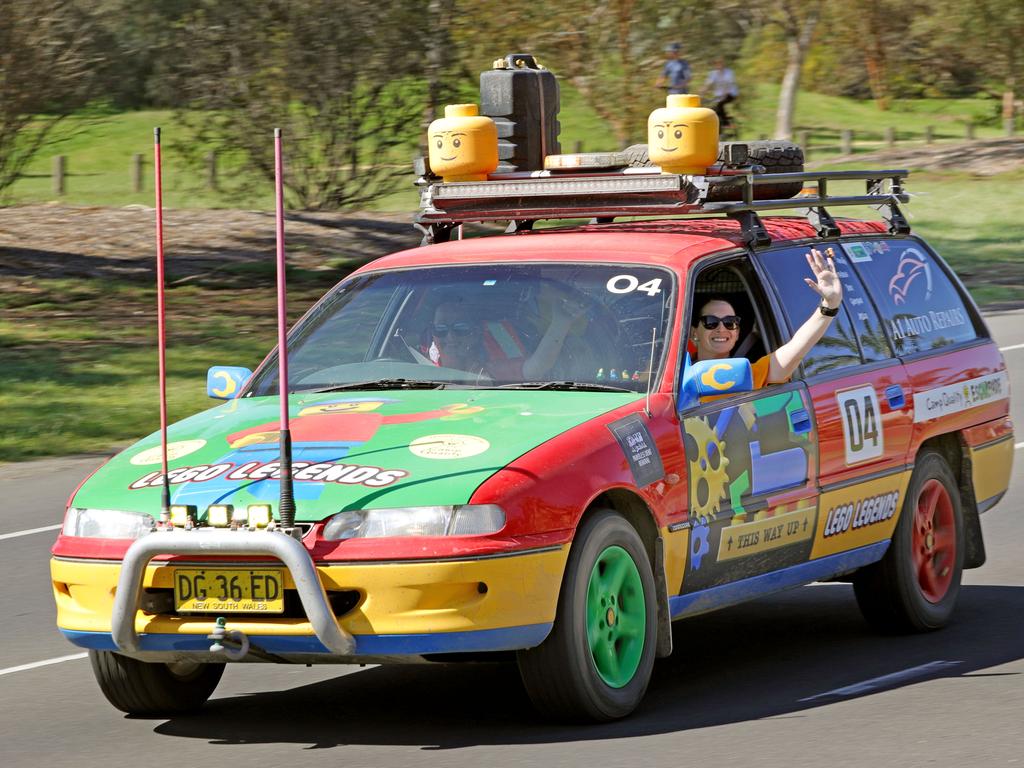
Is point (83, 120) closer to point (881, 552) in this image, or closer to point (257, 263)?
point (257, 263)

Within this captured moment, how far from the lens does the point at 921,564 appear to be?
8234mm

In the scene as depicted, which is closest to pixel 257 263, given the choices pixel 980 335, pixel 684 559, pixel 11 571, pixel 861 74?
pixel 11 571

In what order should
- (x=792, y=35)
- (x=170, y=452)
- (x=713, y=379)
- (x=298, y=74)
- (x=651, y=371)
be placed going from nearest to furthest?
(x=170, y=452) → (x=713, y=379) → (x=651, y=371) → (x=298, y=74) → (x=792, y=35)

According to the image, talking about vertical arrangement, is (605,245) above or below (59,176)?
below

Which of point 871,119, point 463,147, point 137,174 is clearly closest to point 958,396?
point 463,147

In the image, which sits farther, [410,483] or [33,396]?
[33,396]

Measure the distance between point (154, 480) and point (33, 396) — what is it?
11221mm

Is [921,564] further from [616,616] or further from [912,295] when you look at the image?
[616,616]

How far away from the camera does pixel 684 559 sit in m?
6.66

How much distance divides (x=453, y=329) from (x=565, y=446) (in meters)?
1.27

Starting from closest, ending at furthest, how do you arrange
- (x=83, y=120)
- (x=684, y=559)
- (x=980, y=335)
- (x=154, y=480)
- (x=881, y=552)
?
1. (x=154, y=480)
2. (x=684, y=559)
3. (x=881, y=552)
4. (x=980, y=335)
5. (x=83, y=120)

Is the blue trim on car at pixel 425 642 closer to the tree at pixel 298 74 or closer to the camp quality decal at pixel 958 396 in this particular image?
the camp quality decal at pixel 958 396

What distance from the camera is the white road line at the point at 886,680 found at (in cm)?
692

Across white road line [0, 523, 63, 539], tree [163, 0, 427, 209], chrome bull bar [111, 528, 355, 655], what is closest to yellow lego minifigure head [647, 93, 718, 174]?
chrome bull bar [111, 528, 355, 655]
